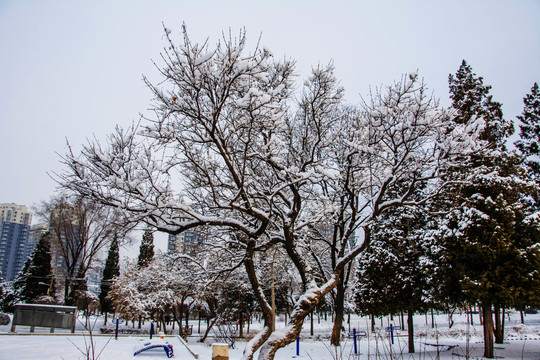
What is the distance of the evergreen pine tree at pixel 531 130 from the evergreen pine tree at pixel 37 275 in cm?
3941

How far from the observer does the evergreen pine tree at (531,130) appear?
18.7m

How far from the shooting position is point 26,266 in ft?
120

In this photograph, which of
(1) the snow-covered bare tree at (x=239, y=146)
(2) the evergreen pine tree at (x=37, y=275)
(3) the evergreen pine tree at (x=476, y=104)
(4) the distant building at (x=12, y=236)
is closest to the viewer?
(1) the snow-covered bare tree at (x=239, y=146)

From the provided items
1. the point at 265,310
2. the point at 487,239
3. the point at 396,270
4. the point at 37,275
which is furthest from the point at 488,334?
the point at 37,275

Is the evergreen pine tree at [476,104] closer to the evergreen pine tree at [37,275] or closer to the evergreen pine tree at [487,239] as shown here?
the evergreen pine tree at [487,239]

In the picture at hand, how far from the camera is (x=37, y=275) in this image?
34562 mm

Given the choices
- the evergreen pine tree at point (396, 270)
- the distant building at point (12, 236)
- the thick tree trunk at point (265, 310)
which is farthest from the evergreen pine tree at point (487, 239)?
the distant building at point (12, 236)

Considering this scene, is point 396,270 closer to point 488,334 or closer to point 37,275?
point 488,334

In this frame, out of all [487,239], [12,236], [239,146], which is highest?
[12,236]

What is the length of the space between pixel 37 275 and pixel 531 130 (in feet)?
145

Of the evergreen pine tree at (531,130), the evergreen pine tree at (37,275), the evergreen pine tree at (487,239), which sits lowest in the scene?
the evergreen pine tree at (37,275)

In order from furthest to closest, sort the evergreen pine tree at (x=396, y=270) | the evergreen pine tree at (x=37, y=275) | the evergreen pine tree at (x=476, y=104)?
the evergreen pine tree at (x=37, y=275), the evergreen pine tree at (x=476, y=104), the evergreen pine tree at (x=396, y=270)

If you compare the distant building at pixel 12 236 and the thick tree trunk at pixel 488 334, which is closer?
the thick tree trunk at pixel 488 334

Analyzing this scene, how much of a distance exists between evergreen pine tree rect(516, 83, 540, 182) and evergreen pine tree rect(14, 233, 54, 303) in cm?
3941
